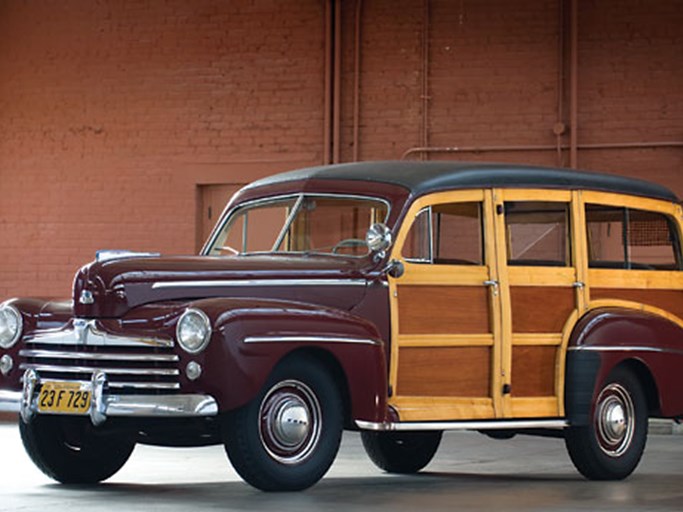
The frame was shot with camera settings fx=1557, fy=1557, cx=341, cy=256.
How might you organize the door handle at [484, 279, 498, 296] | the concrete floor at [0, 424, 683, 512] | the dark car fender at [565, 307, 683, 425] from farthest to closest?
the dark car fender at [565, 307, 683, 425], the door handle at [484, 279, 498, 296], the concrete floor at [0, 424, 683, 512]

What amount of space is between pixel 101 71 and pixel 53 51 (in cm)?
62

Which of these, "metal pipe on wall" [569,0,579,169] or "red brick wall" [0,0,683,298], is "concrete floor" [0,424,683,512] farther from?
"red brick wall" [0,0,683,298]

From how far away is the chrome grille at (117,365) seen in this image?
23.4ft

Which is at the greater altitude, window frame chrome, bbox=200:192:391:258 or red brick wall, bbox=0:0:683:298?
red brick wall, bbox=0:0:683:298

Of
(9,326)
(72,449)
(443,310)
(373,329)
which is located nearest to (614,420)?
(443,310)

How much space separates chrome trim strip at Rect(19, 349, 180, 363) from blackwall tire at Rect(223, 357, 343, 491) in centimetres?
40

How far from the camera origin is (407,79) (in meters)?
15.2

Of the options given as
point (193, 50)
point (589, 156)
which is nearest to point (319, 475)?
point (589, 156)

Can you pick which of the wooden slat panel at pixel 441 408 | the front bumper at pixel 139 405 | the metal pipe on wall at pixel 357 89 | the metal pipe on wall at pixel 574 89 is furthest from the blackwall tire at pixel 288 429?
the metal pipe on wall at pixel 357 89

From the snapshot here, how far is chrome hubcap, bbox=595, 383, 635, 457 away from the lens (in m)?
8.89

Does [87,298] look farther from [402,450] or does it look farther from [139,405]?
[402,450]

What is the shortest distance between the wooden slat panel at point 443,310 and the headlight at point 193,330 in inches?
51.9

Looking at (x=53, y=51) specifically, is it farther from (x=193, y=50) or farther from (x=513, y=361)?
(x=513, y=361)

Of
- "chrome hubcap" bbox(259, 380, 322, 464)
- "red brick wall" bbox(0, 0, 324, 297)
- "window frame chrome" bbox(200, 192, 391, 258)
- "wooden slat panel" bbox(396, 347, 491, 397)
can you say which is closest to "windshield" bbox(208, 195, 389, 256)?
"window frame chrome" bbox(200, 192, 391, 258)
